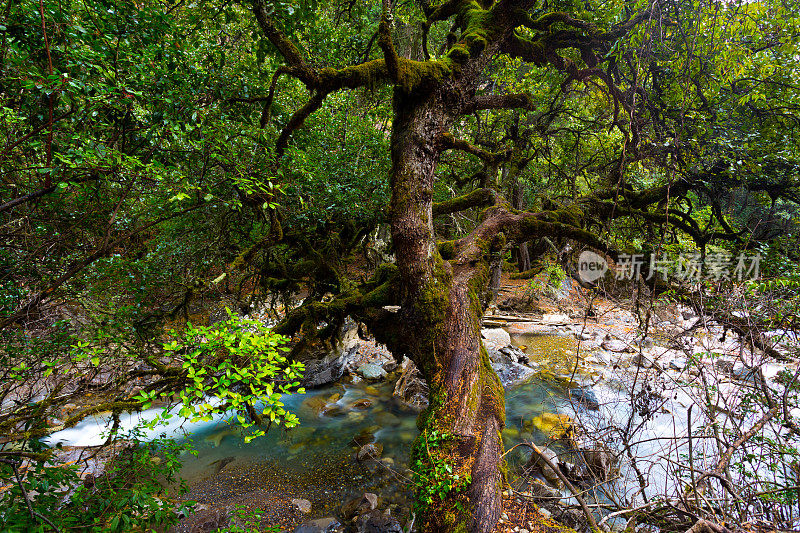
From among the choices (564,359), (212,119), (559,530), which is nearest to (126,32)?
(212,119)

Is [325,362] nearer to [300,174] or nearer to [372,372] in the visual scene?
[372,372]

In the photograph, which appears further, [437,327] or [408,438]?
[408,438]

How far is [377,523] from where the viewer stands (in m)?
3.97

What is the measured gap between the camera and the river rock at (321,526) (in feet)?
13.0

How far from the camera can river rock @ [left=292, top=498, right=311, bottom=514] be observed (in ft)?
14.0

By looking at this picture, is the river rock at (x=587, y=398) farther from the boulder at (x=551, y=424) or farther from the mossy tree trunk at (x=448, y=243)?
the mossy tree trunk at (x=448, y=243)

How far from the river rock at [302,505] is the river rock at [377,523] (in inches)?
29.5

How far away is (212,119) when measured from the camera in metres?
3.26

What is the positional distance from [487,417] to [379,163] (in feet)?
18.5

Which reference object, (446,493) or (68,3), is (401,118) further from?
(446,493)

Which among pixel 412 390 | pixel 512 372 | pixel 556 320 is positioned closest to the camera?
pixel 412 390

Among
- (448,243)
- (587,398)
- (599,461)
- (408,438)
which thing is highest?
(448,243)

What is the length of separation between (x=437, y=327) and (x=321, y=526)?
2.80 metres

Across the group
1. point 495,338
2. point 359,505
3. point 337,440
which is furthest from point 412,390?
point 495,338
